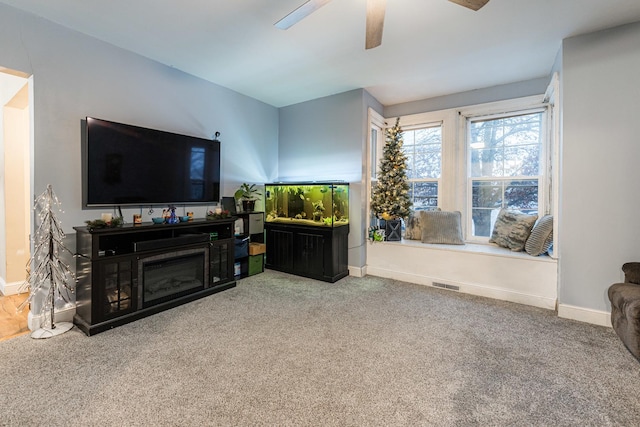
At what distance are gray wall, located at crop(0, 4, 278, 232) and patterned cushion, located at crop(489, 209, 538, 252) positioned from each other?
12.4ft

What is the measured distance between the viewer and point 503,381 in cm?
176

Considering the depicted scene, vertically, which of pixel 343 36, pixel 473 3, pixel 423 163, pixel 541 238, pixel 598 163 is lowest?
pixel 541 238

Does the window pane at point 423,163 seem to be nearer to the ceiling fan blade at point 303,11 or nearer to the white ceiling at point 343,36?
the white ceiling at point 343,36

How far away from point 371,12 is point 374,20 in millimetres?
77

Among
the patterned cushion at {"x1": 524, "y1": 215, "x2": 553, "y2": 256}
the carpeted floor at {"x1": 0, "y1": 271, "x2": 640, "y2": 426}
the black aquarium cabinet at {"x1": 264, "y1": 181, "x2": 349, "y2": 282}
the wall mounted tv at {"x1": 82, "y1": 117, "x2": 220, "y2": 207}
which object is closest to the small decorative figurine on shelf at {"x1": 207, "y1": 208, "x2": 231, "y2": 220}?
the wall mounted tv at {"x1": 82, "y1": 117, "x2": 220, "y2": 207}

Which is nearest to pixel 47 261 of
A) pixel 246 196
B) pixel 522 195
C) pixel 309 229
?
pixel 246 196

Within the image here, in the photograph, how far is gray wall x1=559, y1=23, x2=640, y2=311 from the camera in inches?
95.3

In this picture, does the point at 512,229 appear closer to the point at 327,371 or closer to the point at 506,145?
the point at 506,145

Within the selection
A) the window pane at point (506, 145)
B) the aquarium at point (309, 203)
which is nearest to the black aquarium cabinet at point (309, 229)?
the aquarium at point (309, 203)

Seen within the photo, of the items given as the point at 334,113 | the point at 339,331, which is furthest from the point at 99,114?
the point at 339,331

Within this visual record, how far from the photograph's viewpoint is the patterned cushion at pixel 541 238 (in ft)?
9.98

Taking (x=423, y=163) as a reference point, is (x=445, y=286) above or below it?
below

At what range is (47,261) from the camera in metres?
2.37

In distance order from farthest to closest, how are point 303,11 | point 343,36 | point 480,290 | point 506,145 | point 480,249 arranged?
point 506,145, point 480,249, point 480,290, point 343,36, point 303,11
